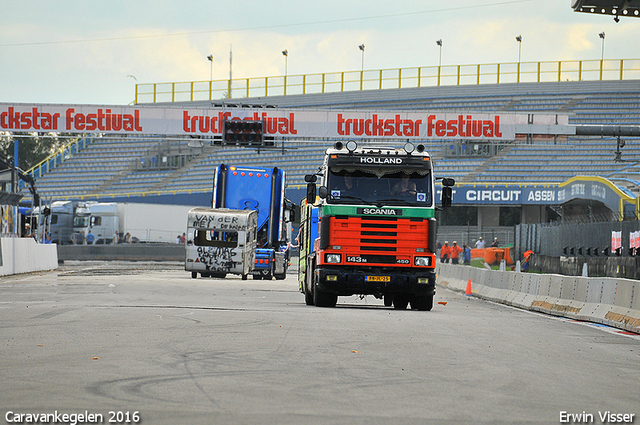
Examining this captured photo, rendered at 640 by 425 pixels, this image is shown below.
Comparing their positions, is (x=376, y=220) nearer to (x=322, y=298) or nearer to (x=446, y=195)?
(x=446, y=195)

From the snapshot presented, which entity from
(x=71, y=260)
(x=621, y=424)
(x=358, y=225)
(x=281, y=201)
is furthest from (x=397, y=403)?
(x=71, y=260)

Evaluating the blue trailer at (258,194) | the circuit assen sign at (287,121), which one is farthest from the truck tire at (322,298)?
the circuit assen sign at (287,121)

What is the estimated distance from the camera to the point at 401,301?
19828 millimetres

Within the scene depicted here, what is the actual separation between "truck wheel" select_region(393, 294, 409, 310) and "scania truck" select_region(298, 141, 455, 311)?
4.68 feet

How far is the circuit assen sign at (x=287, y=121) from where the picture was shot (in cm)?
4131

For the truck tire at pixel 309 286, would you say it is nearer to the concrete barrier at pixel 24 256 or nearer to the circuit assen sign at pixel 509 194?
the concrete barrier at pixel 24 256

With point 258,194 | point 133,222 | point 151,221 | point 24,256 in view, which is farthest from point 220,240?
point 133,222

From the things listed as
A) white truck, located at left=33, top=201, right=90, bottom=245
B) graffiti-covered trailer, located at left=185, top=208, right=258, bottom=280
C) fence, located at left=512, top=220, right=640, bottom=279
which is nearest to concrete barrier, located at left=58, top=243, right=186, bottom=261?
white truck, located at left=33, top=201, right=90, bottom=245

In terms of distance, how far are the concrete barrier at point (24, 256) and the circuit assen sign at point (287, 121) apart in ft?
18.9

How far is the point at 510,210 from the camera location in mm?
59906

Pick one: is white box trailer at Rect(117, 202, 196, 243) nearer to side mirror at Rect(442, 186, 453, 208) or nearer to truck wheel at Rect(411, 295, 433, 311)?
truck wheel at Rect(411, 295, 433, 311)

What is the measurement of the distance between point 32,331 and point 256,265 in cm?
2177

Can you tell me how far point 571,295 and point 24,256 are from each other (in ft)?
73.0

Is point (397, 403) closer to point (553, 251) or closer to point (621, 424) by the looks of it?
point (621, 424)
